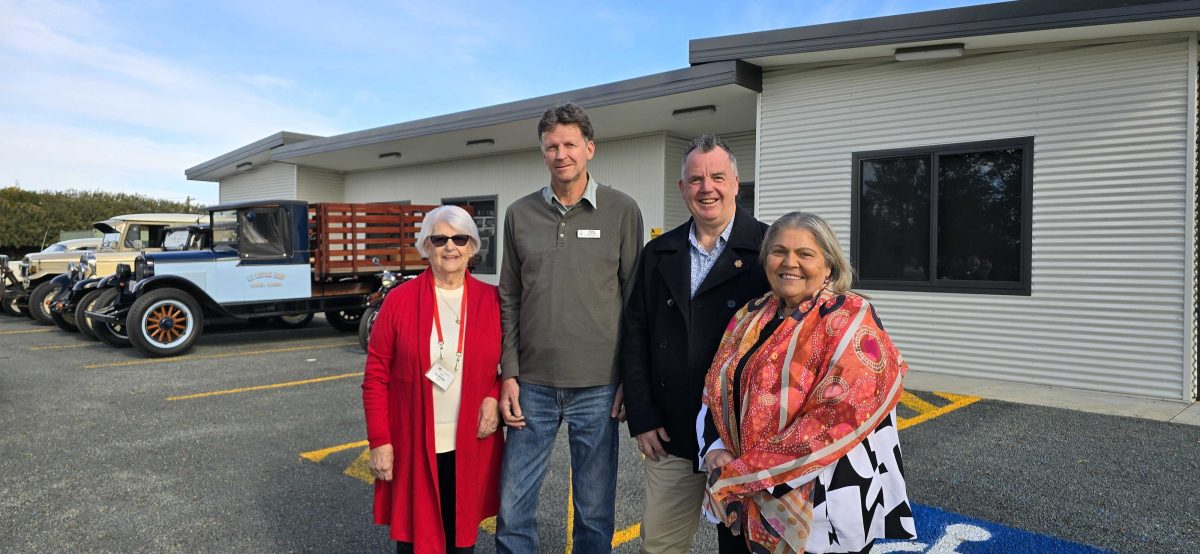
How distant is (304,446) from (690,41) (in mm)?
6226

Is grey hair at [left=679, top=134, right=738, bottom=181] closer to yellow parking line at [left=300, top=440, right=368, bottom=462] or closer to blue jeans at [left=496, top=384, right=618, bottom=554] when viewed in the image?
blue jeans at [left=496, top=384, right=618, bottom=554]

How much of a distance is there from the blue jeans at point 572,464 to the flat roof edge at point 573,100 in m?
6.53

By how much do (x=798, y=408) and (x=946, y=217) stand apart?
6.65 m

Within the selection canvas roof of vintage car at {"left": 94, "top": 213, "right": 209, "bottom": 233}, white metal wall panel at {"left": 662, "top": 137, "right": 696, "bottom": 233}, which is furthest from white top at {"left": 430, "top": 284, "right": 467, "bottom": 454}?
canvas roof of vintage car at {"left": 94, "top": 213, "right": 209, "bottom": 233}

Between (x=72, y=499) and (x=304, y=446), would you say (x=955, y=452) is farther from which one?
(x=72, y=499)

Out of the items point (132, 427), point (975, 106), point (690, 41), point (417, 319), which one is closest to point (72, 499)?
point (132, 427)

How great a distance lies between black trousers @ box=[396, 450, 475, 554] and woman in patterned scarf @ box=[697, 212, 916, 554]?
95cm

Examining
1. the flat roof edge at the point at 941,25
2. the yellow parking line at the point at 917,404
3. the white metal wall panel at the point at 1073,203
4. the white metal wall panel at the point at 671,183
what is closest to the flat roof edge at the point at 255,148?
the white metal wall panel at the point at 671,183

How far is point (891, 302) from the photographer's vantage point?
26.5 ft

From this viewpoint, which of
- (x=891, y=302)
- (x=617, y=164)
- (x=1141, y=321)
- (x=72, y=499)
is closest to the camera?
(x=72, y=499)

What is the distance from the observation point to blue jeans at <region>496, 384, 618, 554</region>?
248 cm

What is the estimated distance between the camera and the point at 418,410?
2.41m

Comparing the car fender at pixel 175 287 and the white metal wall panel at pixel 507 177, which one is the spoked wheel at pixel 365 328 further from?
the white metal wall panel at pixel 507 177

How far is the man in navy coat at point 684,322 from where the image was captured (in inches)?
88.3
